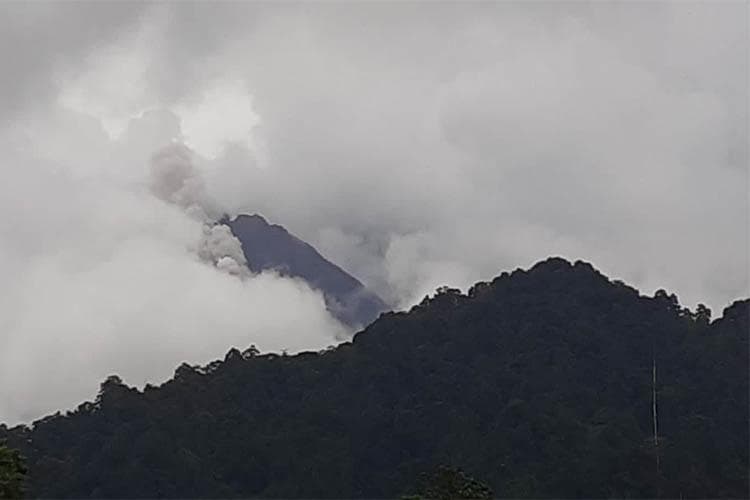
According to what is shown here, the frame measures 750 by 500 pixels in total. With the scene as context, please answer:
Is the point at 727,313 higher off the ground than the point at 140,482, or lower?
higher

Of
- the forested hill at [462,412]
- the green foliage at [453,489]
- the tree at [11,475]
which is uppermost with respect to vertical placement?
the forested hill at [462,412]

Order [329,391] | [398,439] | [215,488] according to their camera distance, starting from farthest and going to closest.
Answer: [329,391], [398,439], [215,488]

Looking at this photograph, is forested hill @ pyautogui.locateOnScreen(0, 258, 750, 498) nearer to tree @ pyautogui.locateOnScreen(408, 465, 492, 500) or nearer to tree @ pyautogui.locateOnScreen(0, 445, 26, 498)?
tree @ pyautogui.locateOnScreen(408, 465, 492, 500)

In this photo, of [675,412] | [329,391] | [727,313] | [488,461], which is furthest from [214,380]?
[727,313]

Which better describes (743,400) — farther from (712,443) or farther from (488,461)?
(488,461)

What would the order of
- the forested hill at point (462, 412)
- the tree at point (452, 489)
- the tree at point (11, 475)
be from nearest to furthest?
the tree at point (11, 475)
the tree at point (452, 489)
the forested hill at point (462, 412)

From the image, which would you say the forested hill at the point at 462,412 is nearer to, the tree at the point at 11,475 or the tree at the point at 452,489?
the tree at the point at 452,489

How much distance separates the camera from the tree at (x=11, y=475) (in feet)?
105

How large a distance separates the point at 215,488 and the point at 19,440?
11989 mm

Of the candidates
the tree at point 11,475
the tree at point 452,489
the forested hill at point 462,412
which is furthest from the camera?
the forested hill at point 462,412

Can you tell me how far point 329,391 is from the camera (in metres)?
63.3

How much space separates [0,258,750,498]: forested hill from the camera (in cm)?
5488

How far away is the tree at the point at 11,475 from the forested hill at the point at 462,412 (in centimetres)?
1893

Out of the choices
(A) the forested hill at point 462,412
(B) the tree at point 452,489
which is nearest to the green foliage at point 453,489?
(B) the tree at point 452,489
